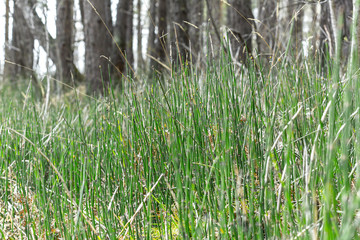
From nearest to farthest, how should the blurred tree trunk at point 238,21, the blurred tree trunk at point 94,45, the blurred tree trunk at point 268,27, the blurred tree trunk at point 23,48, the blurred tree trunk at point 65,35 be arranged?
1. the blurred tree trunk at point 268,27
2. the blurred tree trunk at point 238,21
3. the blurred tree trunk at point 94,45
4. the blurred tree trunk at point 65,35
5. the blurred tree trunk at point 23,48

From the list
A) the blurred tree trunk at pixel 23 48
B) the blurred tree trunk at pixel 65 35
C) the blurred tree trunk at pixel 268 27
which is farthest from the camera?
the blurred tree trunk at pixel 23 48

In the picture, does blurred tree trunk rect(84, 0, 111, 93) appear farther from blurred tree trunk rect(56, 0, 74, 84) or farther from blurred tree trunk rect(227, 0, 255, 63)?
blurred tree trunk rect(227, 0, 255, 63)

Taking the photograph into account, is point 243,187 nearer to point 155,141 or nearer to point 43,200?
point 155,141

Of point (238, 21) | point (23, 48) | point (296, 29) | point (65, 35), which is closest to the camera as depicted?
point (296, 29)

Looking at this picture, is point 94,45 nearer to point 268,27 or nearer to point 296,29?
point 268,27

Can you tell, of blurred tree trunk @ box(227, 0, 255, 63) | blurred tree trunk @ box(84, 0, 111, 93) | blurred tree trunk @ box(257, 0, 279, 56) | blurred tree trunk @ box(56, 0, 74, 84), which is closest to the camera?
blurred tree trunk @ box(257, 0, 279, 56)

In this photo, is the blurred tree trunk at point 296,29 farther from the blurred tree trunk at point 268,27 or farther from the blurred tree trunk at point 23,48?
the blurred tree trunk at point 23,48

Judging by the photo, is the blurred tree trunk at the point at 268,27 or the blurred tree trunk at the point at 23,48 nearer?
the blurred tree trunk at the point at 268,27

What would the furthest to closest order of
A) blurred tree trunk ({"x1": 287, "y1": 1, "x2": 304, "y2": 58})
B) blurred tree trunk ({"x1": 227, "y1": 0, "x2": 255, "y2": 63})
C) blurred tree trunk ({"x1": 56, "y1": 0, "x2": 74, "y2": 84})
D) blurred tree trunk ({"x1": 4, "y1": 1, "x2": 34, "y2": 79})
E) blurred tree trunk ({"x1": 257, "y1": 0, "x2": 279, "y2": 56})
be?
blurred tree trunk ({"x1": 4, "y1": 1, "x2": 34, "y2": 79}) < blurred tree trunk ({"x1": 56, "y1": 0, "x2": 74, "y2": 84}) < blurred tree trunk ({"x1": 227, "y1": 0, "x2": 255, "y2": 63}) < blurred tree trunk ({"x1": 257, "y1": 0, "x2": 279, "y2": 56}) < blurred tree trunk ({"x1": 287, "y1": 1, "x2": 304, "y2": 58})

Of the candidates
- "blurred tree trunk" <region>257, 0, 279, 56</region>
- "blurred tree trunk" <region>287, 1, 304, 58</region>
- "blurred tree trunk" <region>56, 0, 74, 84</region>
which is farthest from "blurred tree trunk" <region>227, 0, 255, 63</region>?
"blurred tree trunk" <region>56, 0, 74, 84</region>

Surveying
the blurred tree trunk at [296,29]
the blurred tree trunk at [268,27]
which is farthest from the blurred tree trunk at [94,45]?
the blurred tree trunk at [296,29]

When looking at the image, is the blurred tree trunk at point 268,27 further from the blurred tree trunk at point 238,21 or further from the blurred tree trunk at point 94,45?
the blurred tree trunk at point 94,45

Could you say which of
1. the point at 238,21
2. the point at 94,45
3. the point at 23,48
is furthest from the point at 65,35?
the point at 238,21

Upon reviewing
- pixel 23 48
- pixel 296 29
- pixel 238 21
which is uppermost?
pixel 238 21
